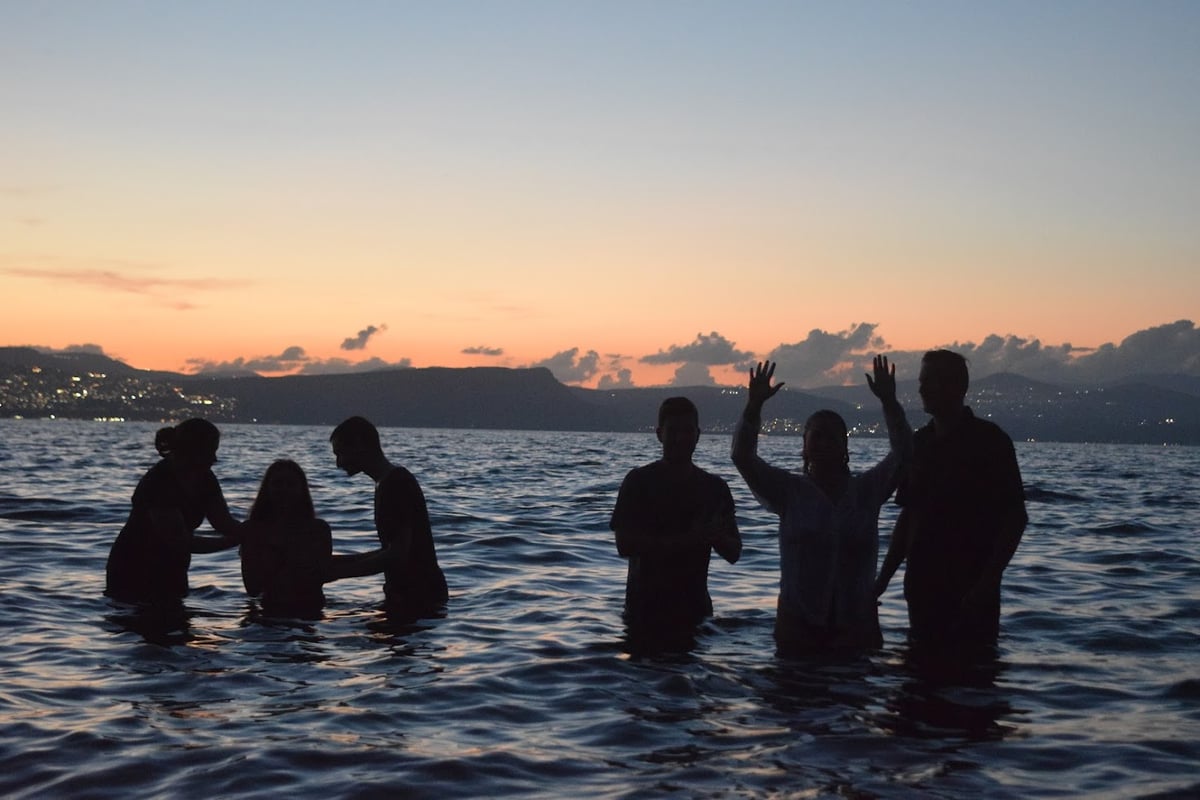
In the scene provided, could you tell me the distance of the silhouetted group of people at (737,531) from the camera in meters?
8.00

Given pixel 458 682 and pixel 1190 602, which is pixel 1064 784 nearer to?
pixel 458 682

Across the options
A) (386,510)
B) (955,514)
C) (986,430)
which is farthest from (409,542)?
(986,430)

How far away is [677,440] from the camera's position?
8.95 m

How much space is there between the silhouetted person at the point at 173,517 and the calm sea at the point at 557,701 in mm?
442

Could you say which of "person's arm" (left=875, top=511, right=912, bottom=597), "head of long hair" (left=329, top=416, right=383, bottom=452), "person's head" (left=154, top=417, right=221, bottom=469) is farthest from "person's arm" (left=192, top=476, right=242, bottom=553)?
"person's arm" (left=875, top=511, right=912, bottom=597)

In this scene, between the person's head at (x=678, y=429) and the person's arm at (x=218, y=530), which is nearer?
the person's head at (x=678, y=429)

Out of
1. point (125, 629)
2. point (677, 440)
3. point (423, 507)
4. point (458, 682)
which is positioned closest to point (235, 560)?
point (125, 629)

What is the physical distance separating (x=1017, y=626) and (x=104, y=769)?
8.94m

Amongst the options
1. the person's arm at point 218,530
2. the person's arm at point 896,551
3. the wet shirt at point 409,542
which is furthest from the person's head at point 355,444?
the person's arm at point 896,551

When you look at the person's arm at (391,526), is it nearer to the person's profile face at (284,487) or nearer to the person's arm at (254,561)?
the person's profile face at (284,487)

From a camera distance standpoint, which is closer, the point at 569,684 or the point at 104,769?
the point at 104,769

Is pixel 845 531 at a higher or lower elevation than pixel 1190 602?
higher

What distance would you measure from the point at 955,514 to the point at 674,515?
6.96ft

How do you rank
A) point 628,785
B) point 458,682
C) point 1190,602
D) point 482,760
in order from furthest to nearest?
point 1190,602
point 458,682
point 482,760
point 628,785
